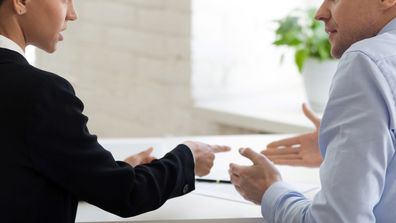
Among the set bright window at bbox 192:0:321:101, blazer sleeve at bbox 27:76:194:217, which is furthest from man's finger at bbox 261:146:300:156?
bright window at bbox 192:0:321:101

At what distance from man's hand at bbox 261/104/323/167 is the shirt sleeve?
1.75ft

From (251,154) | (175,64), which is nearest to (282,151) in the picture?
(251,154)

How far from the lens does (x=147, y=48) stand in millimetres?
2715

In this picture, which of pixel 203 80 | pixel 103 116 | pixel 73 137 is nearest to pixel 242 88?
pixel 203 80

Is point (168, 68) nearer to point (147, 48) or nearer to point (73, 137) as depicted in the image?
point (147, 48)

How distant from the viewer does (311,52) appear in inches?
96.7

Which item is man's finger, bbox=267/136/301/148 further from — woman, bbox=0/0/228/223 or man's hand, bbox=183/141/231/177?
woman, bbox=0/0/228/223

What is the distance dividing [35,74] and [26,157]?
0.13m

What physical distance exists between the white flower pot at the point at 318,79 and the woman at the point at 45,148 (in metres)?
1.31

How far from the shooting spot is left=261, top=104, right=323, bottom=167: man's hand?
1663mm

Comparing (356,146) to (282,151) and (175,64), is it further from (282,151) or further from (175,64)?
(175,64)

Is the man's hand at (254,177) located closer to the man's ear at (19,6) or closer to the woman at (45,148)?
the woman at (45,148)

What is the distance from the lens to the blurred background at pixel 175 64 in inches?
103

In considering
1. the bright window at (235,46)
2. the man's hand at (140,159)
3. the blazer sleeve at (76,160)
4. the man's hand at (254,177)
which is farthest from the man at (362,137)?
the bright window at (235,46)
